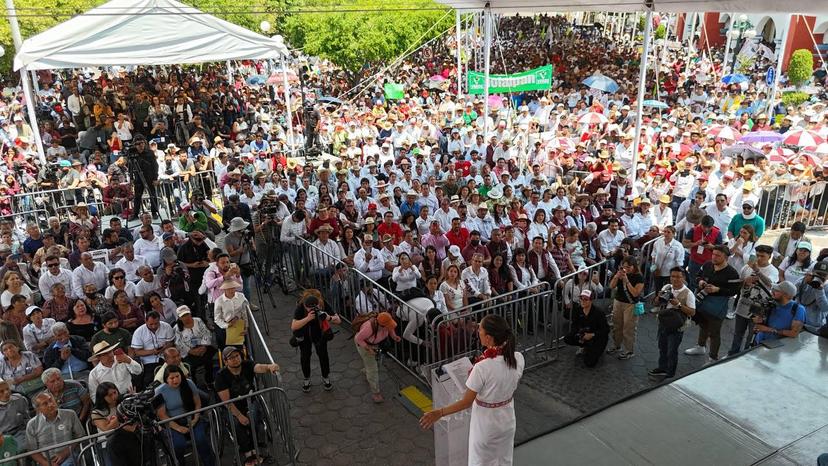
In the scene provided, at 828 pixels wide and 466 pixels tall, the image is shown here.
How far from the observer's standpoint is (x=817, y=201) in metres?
12.1

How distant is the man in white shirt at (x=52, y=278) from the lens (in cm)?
787

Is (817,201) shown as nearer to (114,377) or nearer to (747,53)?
(114,377)

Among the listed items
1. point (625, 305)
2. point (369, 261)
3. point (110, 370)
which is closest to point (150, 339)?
point (110, 370)

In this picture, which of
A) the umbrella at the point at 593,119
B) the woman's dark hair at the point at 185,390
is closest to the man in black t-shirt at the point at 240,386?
the woman's dark hair at the point at 185,390

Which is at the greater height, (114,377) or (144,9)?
(144,9)

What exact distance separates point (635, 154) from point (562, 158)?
1780mm

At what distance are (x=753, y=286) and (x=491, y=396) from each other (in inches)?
171

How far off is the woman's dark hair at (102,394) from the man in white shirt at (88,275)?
9.85 feet

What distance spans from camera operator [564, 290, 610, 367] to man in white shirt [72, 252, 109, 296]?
6382mm

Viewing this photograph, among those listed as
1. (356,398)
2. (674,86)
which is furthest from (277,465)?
(674,86)

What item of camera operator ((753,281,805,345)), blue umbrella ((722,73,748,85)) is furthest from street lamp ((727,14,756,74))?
camera operator ((753,281,805,345))

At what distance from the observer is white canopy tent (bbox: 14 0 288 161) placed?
11516 millimetres

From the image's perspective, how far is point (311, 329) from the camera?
6941mm

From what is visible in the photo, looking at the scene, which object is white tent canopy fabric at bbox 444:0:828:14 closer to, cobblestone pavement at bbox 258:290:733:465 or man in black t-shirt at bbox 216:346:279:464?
cobblestone pavement at bbox 258:290:733:465
